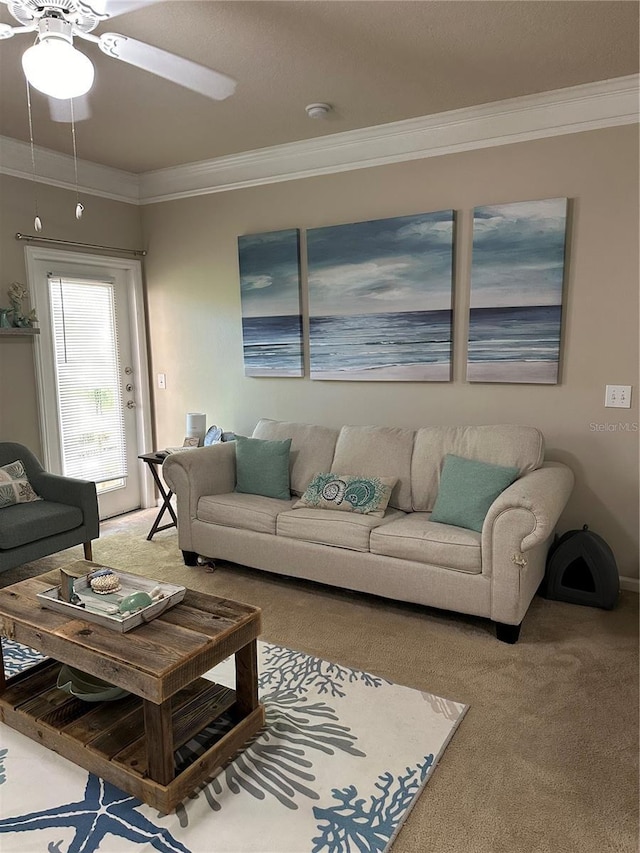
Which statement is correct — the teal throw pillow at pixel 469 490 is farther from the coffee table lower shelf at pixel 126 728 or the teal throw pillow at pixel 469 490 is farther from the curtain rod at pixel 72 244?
the curtain rod at pixel 72 244

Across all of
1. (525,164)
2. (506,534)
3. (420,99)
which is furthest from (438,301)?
(506,534)

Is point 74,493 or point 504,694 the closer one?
point 504,694

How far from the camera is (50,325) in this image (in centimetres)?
449

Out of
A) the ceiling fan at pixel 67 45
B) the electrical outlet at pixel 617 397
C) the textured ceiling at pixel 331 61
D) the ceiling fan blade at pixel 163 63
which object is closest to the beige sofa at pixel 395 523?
the electrical outlet at pixel 617 397

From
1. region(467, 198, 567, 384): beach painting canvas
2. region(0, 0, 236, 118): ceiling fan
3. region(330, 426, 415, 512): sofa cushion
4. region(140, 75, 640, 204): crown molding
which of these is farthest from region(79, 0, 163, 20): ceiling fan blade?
region(330, 426, 415, 512): sofa cushion

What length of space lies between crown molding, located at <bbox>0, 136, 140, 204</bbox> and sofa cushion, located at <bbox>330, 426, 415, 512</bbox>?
282 cm

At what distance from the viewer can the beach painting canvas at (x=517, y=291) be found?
3445mm

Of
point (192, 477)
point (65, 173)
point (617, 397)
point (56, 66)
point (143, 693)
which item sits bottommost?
point (143, 693)

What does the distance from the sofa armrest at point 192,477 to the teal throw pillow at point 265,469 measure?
0.14 metres

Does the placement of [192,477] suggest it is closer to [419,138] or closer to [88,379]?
[88,379]

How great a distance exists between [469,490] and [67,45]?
2.56m

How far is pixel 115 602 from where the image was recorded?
222cm

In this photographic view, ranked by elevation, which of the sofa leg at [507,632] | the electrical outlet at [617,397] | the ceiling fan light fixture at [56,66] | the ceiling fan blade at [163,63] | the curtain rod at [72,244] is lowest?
the sofa leg at [507,632]

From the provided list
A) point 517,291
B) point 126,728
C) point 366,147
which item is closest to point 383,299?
point 517,291
